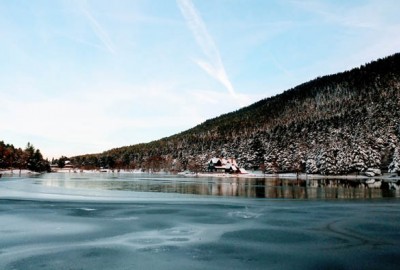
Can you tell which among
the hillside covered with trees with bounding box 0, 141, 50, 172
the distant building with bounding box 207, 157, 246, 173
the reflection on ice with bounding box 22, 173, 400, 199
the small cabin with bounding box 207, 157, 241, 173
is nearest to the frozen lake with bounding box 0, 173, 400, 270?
the reflection on ice with bounding box 22, 173, 400, 199

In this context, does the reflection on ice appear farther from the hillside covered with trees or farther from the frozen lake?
the hillside covered with trees

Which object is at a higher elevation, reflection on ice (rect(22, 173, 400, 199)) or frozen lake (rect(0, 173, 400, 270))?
frozen lake (rect(0, 173, 400, 270))

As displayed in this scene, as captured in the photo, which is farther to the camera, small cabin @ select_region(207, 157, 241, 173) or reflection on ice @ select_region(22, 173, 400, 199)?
small cabin @ select_region(207, 157, 241, 173)

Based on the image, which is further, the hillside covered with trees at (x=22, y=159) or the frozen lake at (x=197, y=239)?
the hillside covered with trees at (x=22, y=159)

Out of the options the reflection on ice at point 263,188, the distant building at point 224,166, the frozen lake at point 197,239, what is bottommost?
the reflection on ice at point 263,188

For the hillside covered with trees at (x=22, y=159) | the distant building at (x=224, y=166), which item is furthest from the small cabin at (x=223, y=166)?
the hillside covered with trees at (x=22, y=159)

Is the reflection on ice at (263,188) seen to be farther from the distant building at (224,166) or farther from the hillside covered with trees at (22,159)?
the hillside covered with trees at (22,159)

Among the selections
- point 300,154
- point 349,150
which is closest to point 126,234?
point 349,150

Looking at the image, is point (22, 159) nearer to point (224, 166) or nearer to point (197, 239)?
→ point (224, 166)

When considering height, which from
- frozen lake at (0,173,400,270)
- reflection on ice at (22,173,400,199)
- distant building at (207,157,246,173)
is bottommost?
reflection on ice at (22,173,400,199)

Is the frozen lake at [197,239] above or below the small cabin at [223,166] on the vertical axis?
below

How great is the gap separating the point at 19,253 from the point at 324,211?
17.3 metres

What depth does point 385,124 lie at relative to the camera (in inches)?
5039

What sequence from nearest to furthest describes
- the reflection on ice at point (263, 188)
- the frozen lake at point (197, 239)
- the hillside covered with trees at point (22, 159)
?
the frozen lake at point (197, 239) → the reflection on ice at point (263, 188) → the hillside covered with trees at point (22, 159)
